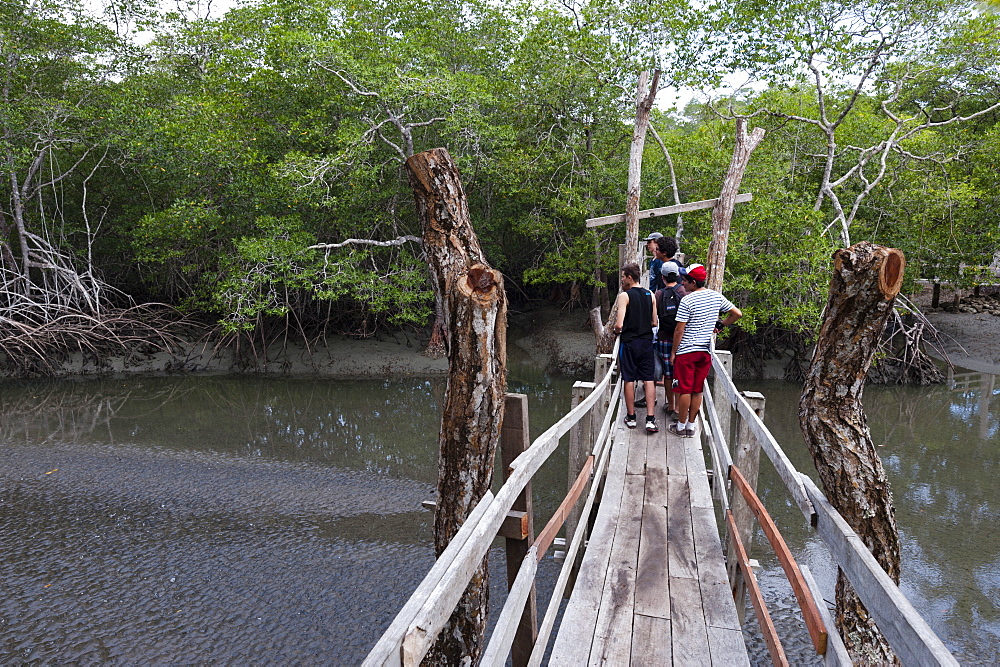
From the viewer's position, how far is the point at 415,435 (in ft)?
32.7

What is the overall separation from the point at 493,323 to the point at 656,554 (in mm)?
1531

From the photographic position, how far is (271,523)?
6684 mm

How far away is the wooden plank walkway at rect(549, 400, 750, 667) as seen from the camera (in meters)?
2.48

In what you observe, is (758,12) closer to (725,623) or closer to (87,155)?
(725,623)

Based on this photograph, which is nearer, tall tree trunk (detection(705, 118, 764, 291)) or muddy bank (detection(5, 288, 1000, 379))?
tall tree trunk (detection(705, 118, 764, 291))

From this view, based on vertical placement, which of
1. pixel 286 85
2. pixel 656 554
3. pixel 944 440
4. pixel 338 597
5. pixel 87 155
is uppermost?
pixel 286 85

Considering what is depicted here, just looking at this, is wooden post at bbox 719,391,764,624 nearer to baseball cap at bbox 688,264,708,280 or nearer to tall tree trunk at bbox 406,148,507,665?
baseball cap at bbox 688,264,708,280

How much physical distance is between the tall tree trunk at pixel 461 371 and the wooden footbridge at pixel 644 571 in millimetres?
274

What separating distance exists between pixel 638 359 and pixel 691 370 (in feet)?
1.63

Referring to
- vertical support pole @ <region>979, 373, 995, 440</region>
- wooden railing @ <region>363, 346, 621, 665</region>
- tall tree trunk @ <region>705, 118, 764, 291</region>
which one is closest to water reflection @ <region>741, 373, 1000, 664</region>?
vertical support pole @ <region>979, 373, 995, 440</region>

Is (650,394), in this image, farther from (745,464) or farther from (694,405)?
(745,464)

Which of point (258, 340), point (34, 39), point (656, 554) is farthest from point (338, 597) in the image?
point (34, 39)

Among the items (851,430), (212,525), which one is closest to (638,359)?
(851,430)

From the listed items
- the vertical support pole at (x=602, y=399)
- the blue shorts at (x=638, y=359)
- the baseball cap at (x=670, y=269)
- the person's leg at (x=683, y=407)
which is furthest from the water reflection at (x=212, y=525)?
the baseball cap at (x=670, y=269)
